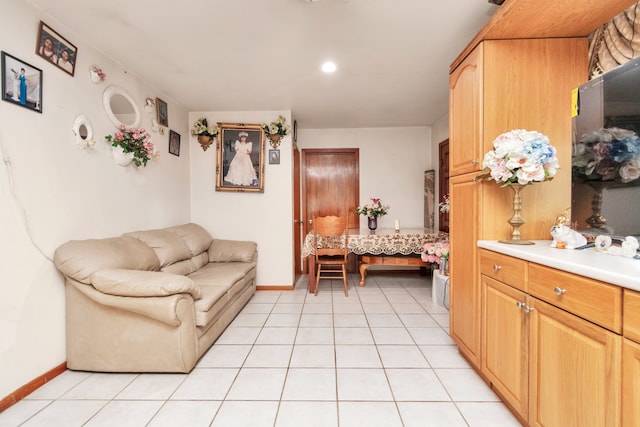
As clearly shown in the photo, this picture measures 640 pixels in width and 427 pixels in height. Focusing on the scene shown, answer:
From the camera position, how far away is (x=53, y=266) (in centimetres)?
195

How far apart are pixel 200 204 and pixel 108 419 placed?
277cm

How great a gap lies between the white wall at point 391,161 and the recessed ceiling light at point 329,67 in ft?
7.18

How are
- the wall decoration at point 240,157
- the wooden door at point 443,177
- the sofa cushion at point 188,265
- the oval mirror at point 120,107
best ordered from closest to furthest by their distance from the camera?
the oval mirror at point 120,107 < the sofa cushion at point 188,265 < the wall decoration at point 240,157 < the wooden door at point 443,177

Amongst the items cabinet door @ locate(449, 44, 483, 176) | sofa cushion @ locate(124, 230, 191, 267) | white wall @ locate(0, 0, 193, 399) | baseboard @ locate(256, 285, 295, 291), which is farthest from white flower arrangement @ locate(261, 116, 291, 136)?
cabinet door @ locate(449, 44, 483, 176)

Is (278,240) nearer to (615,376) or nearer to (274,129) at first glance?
(274,129)

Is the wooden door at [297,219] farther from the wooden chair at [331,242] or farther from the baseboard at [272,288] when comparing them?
the wooden chair at [331,242]

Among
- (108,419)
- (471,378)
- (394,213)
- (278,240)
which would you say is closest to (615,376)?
(471,378)

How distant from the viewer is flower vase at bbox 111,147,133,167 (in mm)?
2512

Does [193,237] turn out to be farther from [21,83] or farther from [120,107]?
[21,83]

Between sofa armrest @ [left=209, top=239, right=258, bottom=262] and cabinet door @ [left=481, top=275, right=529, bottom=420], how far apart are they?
8.59 ft

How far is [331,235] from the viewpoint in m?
3.61

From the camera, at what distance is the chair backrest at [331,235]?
3574 mm

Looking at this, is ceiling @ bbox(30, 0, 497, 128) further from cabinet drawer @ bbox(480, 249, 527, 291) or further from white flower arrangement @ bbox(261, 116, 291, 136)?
cabinet drawer @ bbox(480, 249, 527, 291)

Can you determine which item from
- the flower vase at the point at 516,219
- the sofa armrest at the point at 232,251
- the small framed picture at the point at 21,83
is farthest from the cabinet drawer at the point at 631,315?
the sofa armrest at the point at 232,251
